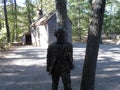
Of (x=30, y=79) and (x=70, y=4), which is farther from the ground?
(x=70, y=4)

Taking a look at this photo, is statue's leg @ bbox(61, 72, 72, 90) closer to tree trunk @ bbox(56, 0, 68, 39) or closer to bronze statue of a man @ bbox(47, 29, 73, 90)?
bronze statue of a man @ bbox(47, 29, 73, 90)

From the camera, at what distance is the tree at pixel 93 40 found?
6.98 m

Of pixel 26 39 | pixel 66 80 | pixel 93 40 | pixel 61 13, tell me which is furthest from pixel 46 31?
pixel 66 80

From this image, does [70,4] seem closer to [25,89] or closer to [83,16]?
[83,16]

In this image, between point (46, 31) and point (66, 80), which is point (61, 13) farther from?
point (46, 31)

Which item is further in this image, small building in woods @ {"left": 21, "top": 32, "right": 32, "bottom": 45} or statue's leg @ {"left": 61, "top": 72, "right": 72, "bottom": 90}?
small building in woods @ {"left": 21, "top": 32, "right": 32, "bottom": 45}

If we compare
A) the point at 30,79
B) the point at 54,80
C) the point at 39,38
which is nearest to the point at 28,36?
the point at 39,38

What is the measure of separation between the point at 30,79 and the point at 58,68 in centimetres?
545

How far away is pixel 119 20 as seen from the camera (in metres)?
63.0

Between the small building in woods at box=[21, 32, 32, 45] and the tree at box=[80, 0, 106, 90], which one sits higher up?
the tree at box=[80, 0, 106, 90]

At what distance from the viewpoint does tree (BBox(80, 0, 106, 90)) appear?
6977mm

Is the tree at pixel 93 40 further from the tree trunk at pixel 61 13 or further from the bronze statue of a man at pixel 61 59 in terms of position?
the tree trunk at pixel 61 13

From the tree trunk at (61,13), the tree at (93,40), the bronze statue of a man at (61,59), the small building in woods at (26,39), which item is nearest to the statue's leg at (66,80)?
the bronze statue of a man at (61,59)

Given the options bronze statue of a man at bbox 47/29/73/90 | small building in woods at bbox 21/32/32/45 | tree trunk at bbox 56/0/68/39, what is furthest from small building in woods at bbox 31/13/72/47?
bronze statue of a man at bbox 47/29/73/90
